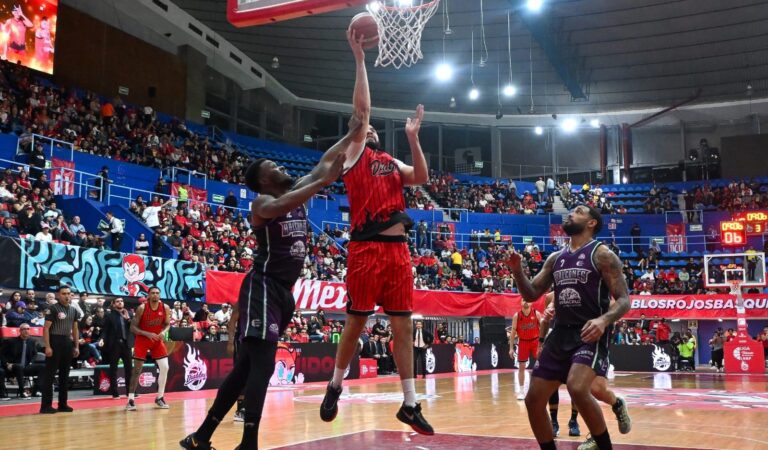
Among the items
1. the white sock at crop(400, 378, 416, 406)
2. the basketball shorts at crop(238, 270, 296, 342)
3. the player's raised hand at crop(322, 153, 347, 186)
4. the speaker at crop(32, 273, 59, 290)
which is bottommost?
the white sock at crop(400, 378, 416, 406)

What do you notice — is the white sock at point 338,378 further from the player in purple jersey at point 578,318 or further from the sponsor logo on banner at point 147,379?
the sponsor logo on banner at point 147,379

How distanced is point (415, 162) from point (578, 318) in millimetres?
1889

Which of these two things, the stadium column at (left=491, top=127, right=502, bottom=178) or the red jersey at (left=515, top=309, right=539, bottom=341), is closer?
the red jersey at (left=515, top=309, right=539, bottom=341)

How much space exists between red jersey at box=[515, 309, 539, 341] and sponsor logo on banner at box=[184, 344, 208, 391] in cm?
687

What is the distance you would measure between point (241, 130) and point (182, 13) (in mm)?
7835

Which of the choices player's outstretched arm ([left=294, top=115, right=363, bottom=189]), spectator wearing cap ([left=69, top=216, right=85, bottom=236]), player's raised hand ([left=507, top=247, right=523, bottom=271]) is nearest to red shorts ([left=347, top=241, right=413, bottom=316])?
player's outstretched arm ([left=294, top=115, right=363, bottom=189])

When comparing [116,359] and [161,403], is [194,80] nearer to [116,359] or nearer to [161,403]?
[116,359]

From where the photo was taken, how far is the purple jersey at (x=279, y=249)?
5258 millimetres

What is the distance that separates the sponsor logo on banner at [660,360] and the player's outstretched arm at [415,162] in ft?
74.9

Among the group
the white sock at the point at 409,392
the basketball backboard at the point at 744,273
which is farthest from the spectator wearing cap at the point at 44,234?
the basketball backboard at the point at 744,273

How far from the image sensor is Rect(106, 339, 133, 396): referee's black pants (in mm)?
13289

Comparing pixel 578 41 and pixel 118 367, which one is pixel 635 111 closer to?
pixel 578 41

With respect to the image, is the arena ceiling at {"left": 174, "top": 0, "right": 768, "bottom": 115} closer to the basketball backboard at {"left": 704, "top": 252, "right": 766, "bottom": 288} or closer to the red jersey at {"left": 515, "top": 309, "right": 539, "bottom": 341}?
the basketball backboard at {"left": 704, "top": 252, "right": 766, "bottom": 288}

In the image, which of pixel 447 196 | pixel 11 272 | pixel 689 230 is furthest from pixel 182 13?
pixel 689 230
